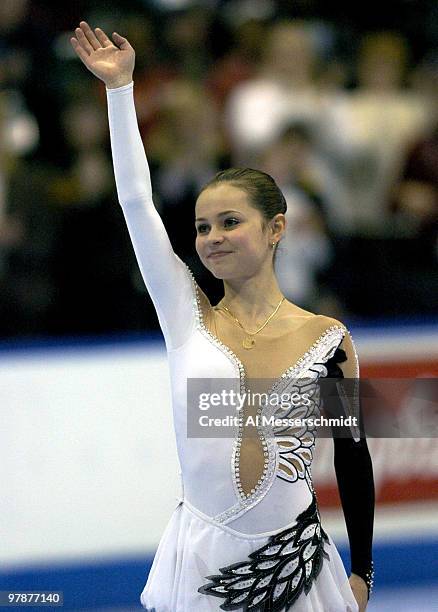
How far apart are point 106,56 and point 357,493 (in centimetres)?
123

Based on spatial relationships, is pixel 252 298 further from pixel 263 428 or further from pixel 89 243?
pixel 89 243

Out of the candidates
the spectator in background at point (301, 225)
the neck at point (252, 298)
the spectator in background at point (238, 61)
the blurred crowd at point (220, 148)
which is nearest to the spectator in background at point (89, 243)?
the blurred crowd at point (220, 148)

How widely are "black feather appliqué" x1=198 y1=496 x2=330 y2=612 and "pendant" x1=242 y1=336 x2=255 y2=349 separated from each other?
41 centimetres

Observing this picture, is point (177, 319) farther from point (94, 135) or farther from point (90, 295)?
point (94, 135)

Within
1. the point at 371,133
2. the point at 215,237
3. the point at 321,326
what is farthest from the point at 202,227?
the point at 371,133

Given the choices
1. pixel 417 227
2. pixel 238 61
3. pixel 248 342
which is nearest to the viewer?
pixel 248 342

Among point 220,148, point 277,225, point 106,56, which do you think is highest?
point 220,148

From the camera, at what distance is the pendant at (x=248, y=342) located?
100.0 inches

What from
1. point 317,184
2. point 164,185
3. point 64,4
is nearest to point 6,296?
point 164,185

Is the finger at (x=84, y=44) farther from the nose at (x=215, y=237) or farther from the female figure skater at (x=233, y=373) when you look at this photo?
the nose at (x=215, y=237)

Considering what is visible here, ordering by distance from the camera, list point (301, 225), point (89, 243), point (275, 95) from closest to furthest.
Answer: point (89, 243), point (301, 225), point (275, 95)

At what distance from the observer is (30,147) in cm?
528

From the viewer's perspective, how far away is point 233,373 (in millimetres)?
2502

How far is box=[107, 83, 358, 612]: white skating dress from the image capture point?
8.03ft
